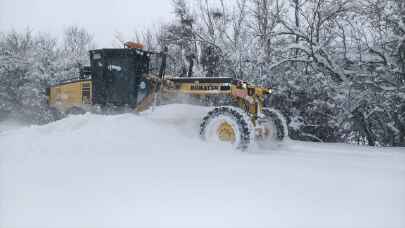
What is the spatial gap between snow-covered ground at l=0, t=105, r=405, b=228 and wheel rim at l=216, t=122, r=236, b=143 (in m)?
0.40

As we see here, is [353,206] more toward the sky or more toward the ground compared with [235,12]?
more toward the ground

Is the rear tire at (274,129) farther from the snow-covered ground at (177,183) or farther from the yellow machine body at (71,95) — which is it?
the yellow machine body at (71,95)

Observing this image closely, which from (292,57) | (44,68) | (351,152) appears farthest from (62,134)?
(44,68)

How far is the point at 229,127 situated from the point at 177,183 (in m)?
3.43

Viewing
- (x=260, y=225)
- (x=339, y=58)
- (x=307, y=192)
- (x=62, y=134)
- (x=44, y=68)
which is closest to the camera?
(x=260, y=225)

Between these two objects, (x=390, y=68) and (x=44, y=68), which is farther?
(x=44, y=68)

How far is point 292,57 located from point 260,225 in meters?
8.75

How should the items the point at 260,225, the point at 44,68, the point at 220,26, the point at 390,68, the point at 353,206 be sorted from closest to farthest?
the point at 260,225 → the point at 353,206 → the point at 390,68 → the point at 220,26 → the point at 44,68

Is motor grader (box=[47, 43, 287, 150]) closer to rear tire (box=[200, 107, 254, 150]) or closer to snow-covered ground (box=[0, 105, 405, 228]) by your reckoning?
rear tire (box=[200, 107, 254, 150])

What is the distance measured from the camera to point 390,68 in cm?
976

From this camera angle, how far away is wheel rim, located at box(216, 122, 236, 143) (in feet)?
26.5

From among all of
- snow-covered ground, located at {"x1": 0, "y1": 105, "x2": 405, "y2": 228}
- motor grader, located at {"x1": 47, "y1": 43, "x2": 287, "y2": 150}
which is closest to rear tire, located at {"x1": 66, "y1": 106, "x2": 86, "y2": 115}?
motor grader, located at {"x1": 47, "y1": 43, "x2": 287, "y2": 150}

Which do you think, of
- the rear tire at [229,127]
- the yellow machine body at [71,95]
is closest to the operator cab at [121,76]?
the yellow machine body at [71,95]

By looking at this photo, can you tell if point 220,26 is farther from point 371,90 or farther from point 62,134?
point 62,134
